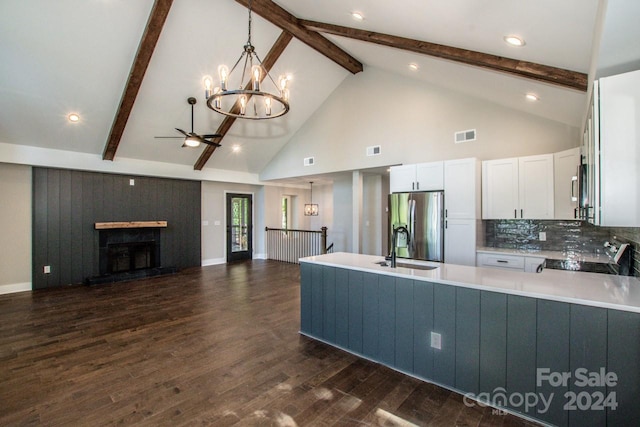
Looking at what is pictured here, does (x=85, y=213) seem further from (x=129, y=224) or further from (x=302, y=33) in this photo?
(x=302, y=33)

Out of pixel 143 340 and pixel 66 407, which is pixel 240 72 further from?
pixel 66 407

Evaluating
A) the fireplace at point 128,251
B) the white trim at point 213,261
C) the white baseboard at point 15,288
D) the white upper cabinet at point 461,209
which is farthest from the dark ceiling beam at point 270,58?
the white baseboard at point 15,288

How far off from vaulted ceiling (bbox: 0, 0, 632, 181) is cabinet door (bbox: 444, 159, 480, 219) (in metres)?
1.15

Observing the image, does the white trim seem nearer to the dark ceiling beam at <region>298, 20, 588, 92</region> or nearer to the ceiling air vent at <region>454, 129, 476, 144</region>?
the dark ceiling beam at <region>298, 20, 588, 92</region>

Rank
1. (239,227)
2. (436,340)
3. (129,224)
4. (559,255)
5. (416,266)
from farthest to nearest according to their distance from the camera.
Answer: (239,227) → (129,224) → (559,255) → (416,266) → (436,340)

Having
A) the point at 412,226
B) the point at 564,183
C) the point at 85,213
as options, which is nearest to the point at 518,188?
the point at 564,183

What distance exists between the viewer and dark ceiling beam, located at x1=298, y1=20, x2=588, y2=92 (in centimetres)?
297

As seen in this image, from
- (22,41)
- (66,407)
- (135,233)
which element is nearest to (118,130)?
(22,41)

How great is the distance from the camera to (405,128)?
5.99 m

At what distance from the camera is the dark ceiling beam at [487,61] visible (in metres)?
2.97

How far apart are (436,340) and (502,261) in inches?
93.7

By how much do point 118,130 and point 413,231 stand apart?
5922 millimetres

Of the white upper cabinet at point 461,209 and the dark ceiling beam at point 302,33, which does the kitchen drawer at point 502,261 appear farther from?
the dark ceiling beam at point 302,33

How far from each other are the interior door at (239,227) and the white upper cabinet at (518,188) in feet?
23.5
